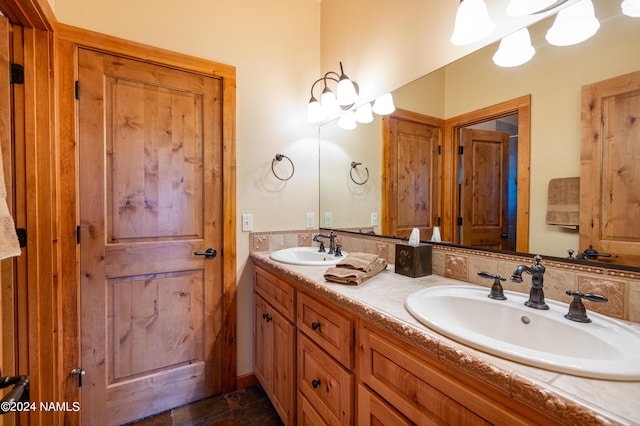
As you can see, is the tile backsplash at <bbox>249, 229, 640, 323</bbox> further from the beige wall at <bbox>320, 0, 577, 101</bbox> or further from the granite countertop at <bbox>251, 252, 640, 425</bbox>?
the beige wall at <bbox>320, 0, 577, 101</bbox>

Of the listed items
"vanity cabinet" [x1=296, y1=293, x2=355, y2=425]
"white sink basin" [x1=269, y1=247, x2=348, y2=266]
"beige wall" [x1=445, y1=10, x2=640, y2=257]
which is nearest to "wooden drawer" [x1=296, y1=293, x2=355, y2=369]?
"vanity cabinet" [x1=296, y1=293, x2=355, y2=425]

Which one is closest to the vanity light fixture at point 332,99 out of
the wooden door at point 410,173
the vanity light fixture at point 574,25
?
the wooden door at point 410,173

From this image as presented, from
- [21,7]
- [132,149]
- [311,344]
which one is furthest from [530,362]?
[21,7]

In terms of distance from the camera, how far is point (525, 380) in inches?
20.6

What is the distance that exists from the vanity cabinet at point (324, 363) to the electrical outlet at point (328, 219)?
90 centimetres

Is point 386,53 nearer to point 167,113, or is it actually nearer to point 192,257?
point 167,113

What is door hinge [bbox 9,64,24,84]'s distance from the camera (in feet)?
4.24

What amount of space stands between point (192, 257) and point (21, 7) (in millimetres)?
1361

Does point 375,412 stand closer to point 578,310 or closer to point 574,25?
point 578,310

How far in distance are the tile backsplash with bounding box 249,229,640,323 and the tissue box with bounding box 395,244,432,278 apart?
0.06 m

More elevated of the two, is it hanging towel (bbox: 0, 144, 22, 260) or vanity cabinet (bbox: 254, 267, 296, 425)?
hanging towel (bbox: 0, 144, 22, 260)

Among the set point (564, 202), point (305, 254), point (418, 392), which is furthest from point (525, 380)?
point (305, 254)

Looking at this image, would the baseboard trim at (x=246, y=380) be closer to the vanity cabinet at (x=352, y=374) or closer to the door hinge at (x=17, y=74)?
the vanity cabinet at (x=352, y=374)

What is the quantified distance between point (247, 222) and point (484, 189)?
143 centimetres
